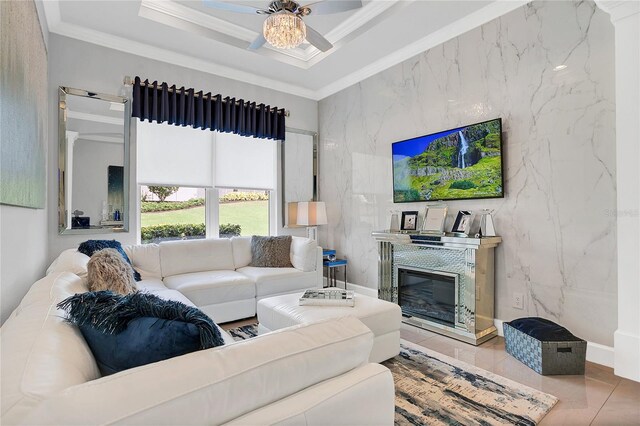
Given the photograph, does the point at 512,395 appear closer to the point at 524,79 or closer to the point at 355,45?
the point at 524,79

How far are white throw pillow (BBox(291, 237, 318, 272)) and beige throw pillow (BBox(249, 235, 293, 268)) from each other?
0.10 metres

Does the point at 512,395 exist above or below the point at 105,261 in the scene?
below

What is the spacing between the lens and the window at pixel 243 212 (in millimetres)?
4289

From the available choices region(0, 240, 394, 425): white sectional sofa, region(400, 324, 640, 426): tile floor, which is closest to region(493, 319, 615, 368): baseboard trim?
region(400, 324, 640, 426): tile floor

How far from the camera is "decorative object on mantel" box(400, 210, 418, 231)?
3582 millimetres

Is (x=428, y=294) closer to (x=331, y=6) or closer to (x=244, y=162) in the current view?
(x=331, y=6)

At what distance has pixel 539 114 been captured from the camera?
2.69 meters

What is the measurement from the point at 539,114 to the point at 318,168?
9.77ft

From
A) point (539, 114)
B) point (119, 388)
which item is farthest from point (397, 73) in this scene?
point (119, 388)

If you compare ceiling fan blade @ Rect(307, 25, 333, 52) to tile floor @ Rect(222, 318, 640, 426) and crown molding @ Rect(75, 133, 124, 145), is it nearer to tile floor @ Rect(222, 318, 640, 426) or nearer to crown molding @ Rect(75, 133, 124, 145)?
crown molding @ Rect(75, 133, 124, 145)

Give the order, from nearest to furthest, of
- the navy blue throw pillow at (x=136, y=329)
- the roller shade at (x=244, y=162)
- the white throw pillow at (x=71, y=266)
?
1. the navy blue throw pillow at (x=136, y=329)
2. the white throw pillow at (x=71, y=266)
3. the roller shade at (x=244, y=162)

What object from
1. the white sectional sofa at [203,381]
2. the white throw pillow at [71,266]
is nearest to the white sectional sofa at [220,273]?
the white throw pillow at [71,266]

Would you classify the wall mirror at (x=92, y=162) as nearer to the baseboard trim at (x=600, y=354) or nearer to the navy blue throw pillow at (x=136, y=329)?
the navy blue throw pillow at (x=136, y=329)

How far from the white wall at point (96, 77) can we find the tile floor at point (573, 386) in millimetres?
3487
